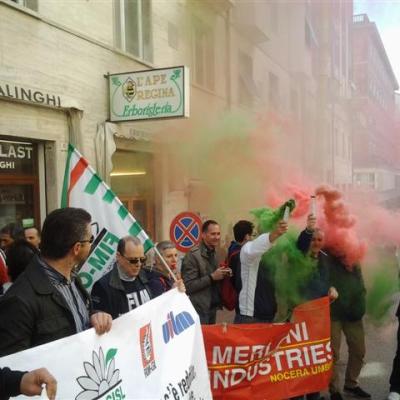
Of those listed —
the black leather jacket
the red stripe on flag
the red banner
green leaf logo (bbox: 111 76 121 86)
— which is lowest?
the red banner

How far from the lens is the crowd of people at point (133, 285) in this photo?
2027mm

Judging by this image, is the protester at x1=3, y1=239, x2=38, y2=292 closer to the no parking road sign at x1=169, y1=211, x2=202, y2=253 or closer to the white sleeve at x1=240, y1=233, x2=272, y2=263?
the white sleeve at x1=240, y1=233, x2=272, y2=263

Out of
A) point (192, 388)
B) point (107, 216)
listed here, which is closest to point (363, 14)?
point (107, 216)

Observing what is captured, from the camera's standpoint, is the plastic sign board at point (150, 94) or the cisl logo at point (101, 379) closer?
the cisl logo at point (101, 379)

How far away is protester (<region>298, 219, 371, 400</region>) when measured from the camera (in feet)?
14.7

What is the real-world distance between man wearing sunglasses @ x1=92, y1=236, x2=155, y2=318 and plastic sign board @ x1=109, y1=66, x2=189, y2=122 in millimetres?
4706

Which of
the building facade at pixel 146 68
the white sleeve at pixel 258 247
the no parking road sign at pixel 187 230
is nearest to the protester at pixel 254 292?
the white sleeve at pixel 258 247

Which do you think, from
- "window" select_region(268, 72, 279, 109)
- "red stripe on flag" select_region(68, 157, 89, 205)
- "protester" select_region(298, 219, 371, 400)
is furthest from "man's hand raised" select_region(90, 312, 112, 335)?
"window" select_region(268, 72, 279, 109)

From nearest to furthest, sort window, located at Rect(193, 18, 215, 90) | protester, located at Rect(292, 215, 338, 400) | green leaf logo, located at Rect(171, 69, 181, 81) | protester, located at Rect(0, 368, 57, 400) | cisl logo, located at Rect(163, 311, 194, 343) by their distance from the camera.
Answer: protester, located at Rect(0, 368, 57, 400)
cisl logo, located at Rect(163, 311, 194, 343)
protester, located at Rect(292, 215, 338, 400)
green leaf logo, located at Rect(171, 69, 181, 81)
window, located at Rect(193, 18, 215, 90)

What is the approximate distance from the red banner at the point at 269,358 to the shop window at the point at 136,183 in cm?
611

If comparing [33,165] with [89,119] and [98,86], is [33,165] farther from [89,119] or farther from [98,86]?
[98,86]

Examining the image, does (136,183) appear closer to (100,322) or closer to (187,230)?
(187,230)

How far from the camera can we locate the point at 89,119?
803cm

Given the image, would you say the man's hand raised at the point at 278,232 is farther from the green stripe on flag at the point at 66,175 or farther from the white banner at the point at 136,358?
the green stripe on flag at the point at 66,175
